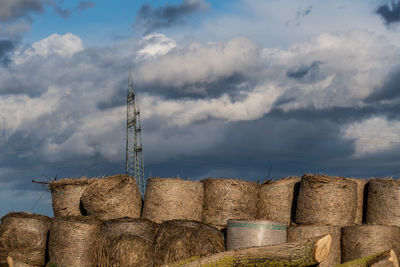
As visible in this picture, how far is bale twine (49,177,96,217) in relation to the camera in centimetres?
1549

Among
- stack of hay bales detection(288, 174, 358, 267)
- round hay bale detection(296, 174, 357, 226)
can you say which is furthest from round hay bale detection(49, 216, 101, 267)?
round hay bale detection(296, 174, 357, 226)

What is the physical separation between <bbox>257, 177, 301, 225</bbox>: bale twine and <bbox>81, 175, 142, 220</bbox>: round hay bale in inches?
136

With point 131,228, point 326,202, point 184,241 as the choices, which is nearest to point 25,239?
point 131,228

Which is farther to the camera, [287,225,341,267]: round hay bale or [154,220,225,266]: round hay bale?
[287,225,341,267]: round hay bale

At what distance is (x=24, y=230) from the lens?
47.2 ft

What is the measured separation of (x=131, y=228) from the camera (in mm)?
13086

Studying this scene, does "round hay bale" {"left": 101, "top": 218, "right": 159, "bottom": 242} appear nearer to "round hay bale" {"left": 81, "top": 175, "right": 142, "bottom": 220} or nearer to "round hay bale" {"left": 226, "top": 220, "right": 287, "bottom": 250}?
"round hay bale" {"left": 81, "top": 175, "right": 142, "bottom": 220}

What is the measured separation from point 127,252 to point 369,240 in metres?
5.77

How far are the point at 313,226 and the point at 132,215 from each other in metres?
4.85

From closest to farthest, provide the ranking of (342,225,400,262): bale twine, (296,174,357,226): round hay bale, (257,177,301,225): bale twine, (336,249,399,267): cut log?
(336,249,399,267): cut log → (342,225,400,262): bale twine → (296,174,357,226): round hay bale → (257,177,301,225): bale twine

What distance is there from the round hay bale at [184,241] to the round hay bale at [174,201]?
155cm

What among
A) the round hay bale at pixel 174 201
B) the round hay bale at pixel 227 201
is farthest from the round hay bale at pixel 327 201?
the round hay bale at pixel 174 201

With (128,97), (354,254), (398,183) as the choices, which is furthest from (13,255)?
(128,97)

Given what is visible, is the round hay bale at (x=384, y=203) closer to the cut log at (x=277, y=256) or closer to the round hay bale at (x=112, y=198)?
the cut log at (x=277, y=256)
